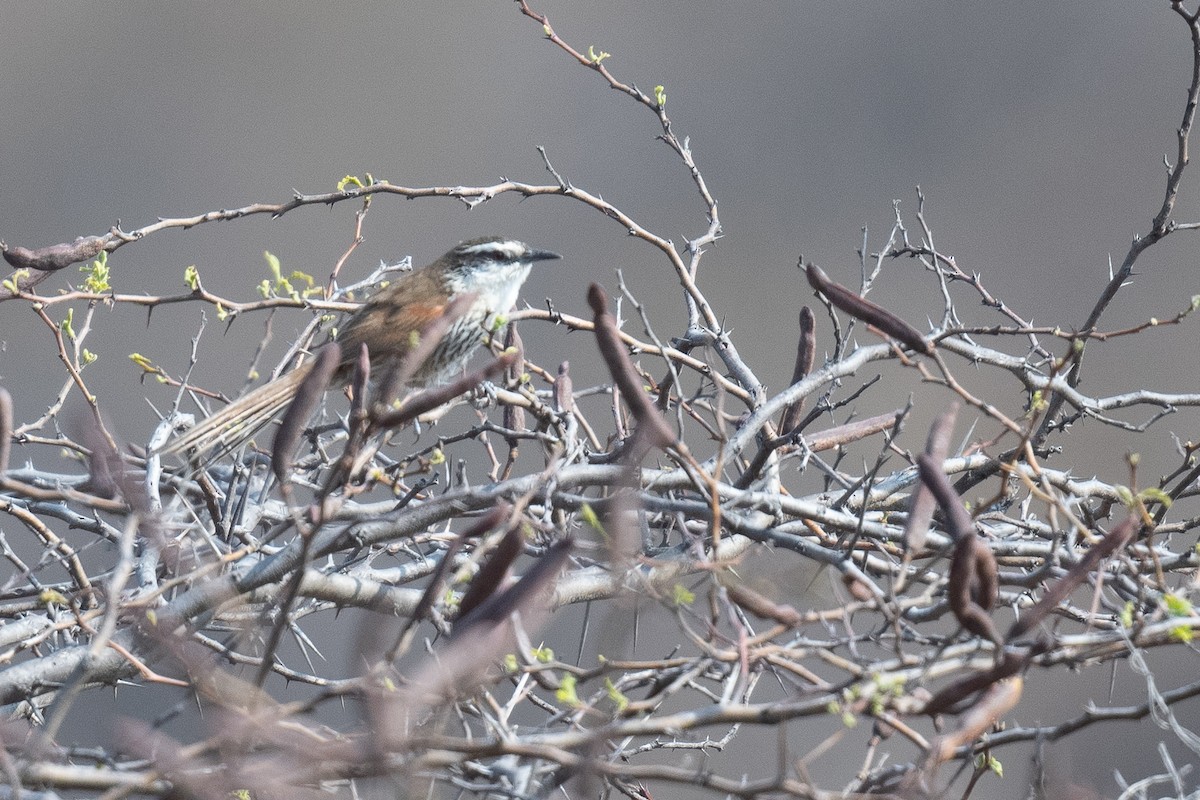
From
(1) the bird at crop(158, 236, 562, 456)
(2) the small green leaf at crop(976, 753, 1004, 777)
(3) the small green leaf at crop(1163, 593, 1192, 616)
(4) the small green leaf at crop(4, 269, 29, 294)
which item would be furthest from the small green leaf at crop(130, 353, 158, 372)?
(3) the small green leaf at crop(1163, 593, 1192, 616)

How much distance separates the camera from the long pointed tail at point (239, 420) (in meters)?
2.98

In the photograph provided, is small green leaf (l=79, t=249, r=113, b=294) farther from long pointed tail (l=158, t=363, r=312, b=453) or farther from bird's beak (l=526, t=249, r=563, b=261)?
bird's beak (l=526, t=249, r=563, b=261)

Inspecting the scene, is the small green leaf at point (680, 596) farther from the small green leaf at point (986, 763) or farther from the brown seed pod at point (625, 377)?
the small green leaf at point (986, 763)

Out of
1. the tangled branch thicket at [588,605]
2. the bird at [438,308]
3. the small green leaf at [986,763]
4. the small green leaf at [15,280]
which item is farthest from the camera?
the bird at [438,308]

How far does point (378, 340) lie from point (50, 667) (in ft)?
7.54

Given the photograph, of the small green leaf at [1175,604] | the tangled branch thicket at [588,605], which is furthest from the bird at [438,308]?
the small green leaf at [1175,604]

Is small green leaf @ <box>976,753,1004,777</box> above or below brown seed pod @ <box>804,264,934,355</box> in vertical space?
below

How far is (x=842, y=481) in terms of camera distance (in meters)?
2.33

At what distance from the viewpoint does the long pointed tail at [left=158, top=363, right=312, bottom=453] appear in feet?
9.78

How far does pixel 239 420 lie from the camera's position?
126 inches

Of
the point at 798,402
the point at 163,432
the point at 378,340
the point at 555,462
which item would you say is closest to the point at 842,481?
the point at 798,402

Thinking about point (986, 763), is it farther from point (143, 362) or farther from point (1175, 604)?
point (143, 362)

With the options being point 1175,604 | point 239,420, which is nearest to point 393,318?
point 239,420

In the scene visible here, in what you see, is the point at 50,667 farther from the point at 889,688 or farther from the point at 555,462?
the point at 889,688
